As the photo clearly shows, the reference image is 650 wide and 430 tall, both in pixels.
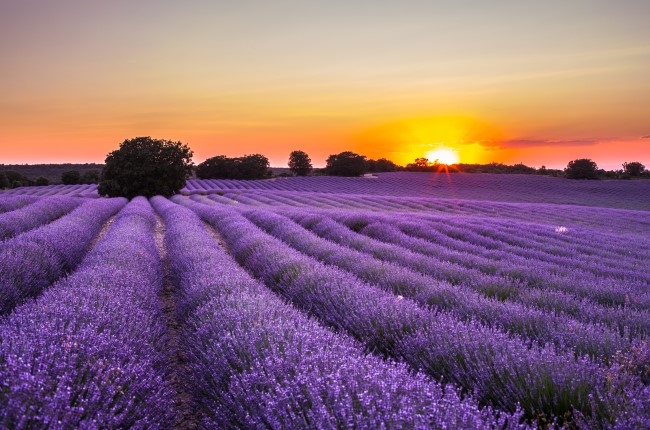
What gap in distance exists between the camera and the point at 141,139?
29.6 metres

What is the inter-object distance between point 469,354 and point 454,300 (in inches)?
56.2

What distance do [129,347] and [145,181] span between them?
27.5 m

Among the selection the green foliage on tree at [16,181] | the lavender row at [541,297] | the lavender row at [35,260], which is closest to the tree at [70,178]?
the green foliage on tree at [16,181]

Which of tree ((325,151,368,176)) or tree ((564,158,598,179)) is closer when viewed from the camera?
tree ((564,158,598,179))

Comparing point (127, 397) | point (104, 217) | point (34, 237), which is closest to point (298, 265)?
point (127, 397)

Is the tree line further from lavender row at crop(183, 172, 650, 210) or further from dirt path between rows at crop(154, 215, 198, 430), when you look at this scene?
dirt path between rows at crop(154, 215, 198, 430)

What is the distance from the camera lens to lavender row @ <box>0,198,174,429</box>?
1.65 meters

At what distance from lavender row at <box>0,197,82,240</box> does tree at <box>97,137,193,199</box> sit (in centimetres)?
1344

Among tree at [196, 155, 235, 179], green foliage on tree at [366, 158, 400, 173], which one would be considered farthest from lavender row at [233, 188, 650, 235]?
green foliage on tree at [366, 158, 400, 173]

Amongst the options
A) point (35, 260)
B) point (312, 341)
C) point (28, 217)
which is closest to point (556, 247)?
point (312, 341)

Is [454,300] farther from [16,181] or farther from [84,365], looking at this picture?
[16,181]

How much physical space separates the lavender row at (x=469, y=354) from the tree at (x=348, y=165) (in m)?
53.5

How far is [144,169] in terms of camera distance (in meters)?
27.5

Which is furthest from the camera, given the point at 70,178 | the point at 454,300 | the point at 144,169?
the point at 70,178
